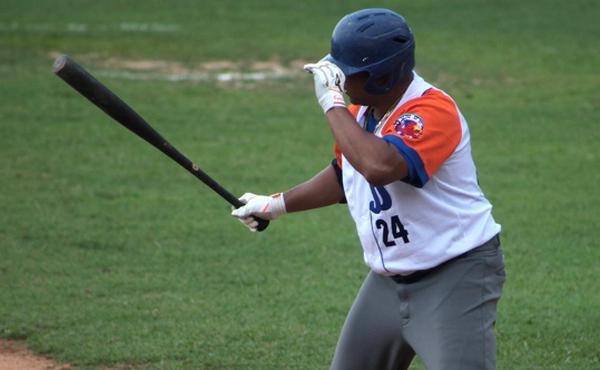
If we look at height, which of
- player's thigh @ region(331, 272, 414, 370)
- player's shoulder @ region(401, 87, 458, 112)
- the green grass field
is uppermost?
player's shoulder @ region(401, 87, 458, 112)

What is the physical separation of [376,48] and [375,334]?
1.09m

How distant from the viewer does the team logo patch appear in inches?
167

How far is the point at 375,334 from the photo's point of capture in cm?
450

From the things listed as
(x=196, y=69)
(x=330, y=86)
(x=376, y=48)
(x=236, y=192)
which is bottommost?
(x=196, y=69)

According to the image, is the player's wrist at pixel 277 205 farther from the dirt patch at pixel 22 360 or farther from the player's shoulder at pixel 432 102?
the dirt patch at pixel 22 360

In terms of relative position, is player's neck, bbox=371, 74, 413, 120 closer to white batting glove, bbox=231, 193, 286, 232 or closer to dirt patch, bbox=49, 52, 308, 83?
white batting glove, bbox=231, 193, 286, 232

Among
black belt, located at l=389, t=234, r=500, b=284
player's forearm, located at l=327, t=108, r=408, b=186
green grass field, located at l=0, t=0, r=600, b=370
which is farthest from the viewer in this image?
green grass field, located at l=0, t=0, r=600, b=370

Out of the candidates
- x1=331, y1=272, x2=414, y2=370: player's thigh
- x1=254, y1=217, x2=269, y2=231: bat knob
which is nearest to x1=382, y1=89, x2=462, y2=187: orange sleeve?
x1=331, y1=272, x2=414, y2=370: player's thigh

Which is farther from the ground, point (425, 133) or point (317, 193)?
point (425, 133)

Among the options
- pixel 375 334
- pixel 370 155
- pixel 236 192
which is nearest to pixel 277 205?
pixel 375 334

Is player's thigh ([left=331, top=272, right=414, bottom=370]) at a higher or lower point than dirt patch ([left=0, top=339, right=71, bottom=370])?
higher

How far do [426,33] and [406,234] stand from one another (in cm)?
1418

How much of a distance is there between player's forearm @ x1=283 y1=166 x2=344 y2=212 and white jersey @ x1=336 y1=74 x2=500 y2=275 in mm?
480

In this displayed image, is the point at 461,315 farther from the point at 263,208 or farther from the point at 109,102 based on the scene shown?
the point at 109,102
